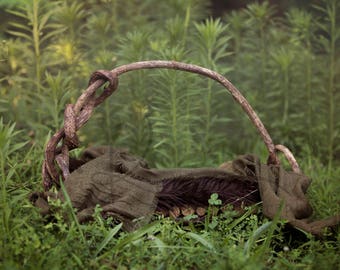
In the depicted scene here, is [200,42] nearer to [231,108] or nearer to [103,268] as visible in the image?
[231,108]

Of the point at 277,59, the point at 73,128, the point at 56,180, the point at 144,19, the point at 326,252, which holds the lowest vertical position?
the point at 326,252

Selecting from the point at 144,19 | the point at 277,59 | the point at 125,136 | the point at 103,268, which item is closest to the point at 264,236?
the point at 103,268

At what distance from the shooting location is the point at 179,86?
3.34 metres

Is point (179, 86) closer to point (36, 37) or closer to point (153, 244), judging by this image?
point (36, 37)

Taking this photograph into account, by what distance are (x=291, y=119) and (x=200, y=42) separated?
114 cm

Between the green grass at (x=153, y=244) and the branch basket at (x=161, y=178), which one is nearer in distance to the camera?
the green grass at (x=153, y=244)

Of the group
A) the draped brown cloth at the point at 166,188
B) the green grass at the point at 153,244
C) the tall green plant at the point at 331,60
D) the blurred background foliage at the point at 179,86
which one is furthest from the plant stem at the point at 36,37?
the tall green plant at the point at 331,60

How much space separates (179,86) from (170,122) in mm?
233

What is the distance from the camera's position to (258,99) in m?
4.13

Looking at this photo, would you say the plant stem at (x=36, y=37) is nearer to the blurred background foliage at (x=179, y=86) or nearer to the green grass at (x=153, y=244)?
the blurred background foliage at (x=179, y=86)

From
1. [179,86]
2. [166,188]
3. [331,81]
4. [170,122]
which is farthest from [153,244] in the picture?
[331,81]

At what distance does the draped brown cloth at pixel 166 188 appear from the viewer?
2.41 m

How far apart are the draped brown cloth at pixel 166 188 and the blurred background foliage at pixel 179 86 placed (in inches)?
19.3

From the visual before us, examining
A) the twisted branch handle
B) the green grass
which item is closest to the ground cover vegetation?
the green grass
